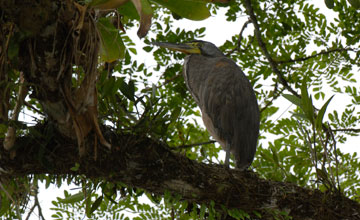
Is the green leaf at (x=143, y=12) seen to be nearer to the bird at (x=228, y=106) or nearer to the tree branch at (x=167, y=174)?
the tree branch at (x=167, y=174)

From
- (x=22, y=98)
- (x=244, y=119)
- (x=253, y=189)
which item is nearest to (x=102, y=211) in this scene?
(x=244, y=119)

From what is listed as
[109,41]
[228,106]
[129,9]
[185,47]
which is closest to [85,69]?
[109,41]

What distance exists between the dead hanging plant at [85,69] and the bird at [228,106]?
5.90 feet

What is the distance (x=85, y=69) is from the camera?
1.91 meters

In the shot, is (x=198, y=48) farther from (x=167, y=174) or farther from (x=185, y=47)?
(x=167, y=174)

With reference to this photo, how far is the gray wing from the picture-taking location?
145 inches

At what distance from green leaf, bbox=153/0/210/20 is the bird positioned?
172 cm

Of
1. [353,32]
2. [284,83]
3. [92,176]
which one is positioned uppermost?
[353,32]

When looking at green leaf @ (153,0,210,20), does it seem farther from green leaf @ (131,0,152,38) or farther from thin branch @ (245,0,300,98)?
thin branch @ (245,0,300,98)

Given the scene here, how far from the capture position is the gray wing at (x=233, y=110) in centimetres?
369

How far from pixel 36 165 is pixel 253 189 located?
4.04 ft

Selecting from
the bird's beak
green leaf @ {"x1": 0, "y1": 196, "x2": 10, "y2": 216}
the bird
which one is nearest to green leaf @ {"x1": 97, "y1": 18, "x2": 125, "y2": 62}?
green leaf @ {"x1": 0, "y1": 196, "x2": 10, "y2": 216}

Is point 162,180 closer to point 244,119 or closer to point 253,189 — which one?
point 253,189

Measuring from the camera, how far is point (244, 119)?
147 inches
